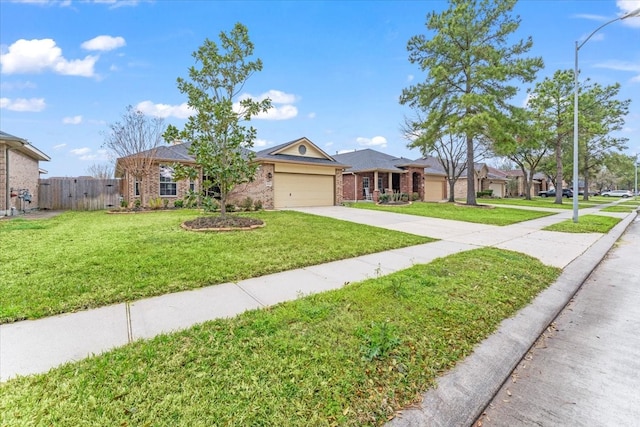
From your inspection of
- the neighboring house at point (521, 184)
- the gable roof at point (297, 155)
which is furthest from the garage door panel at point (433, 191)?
the neighboring house at point (521, 184)

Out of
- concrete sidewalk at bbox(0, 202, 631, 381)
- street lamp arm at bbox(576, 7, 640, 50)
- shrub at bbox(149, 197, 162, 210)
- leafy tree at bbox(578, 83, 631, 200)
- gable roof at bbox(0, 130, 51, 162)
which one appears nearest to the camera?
concrete sidewalk at bbox(0, 202, 631, 381)

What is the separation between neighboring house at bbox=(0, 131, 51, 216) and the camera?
42.5 feet

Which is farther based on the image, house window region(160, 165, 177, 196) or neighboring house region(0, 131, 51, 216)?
house window region(160, 165, 177, 196)

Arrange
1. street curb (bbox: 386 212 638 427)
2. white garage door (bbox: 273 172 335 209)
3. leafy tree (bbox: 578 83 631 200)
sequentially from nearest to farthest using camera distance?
street curb (bbox: 386 212 638 427)
white garage door (bbox: 273 172 335 209)
leafy tree (bbox: 578 83 631 200)

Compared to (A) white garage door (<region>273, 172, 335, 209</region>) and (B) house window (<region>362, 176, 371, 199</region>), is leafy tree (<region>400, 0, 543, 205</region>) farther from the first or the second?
(A) white garage door (<region>273, 172, 335, 209</region>)

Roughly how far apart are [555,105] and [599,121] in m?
6.37

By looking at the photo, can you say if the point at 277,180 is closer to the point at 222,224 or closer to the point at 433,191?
the point at 222,224

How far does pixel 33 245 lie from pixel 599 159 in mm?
48614

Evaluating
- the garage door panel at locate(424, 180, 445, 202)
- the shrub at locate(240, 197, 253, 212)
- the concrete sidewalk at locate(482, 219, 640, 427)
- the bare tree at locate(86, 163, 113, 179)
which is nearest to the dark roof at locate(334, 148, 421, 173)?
the garage door panel at locate(424, 180, 445, 202)

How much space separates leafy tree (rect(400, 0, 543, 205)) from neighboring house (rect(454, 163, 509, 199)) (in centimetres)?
1638

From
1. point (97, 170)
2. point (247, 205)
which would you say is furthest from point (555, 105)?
point (97, 170)

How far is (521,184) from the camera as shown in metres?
49.0

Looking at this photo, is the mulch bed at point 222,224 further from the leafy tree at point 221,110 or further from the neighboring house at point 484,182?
the neighboring house at point 484,182

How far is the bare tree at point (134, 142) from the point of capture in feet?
51.3
